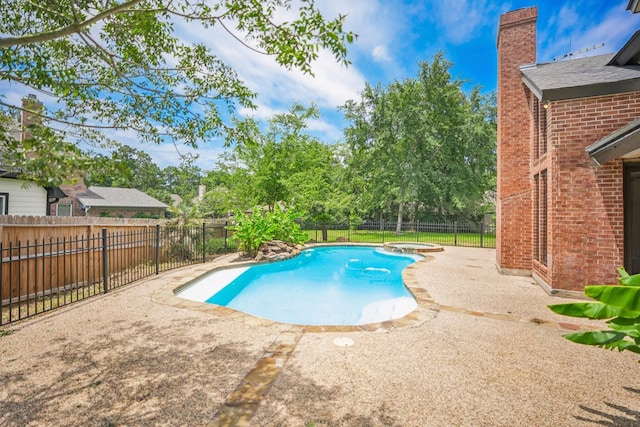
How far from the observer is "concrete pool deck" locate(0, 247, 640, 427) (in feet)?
8.59

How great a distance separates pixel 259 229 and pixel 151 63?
8364 millimetres

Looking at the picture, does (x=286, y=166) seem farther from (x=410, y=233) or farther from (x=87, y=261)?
(x=87, y=261)

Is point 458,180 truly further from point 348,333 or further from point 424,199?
point 348,333

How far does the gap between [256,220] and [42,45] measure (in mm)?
9159

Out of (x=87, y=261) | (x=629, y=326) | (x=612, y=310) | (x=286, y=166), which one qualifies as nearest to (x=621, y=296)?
(x=612, y=310)

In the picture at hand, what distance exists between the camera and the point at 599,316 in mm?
2002

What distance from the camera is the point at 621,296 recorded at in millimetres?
1844

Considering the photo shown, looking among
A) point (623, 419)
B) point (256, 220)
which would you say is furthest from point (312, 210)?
point (623, 419)

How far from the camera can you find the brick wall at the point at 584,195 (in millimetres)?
6004

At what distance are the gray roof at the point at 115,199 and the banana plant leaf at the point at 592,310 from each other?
3395cm

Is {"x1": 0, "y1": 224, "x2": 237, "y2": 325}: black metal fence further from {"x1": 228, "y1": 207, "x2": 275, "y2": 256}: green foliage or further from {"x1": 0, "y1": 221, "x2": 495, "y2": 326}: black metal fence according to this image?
{"x1": 228, "y1": 207, "x2": 275, "y2": 256}: green foliage

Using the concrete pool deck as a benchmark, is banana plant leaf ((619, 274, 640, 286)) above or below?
above

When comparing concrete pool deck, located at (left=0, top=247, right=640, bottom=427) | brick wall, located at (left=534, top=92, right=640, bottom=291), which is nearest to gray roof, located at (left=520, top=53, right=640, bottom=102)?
brick wall, located at (left=534, top=92, right=640, bottom=291)

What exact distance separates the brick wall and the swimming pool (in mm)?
3485
